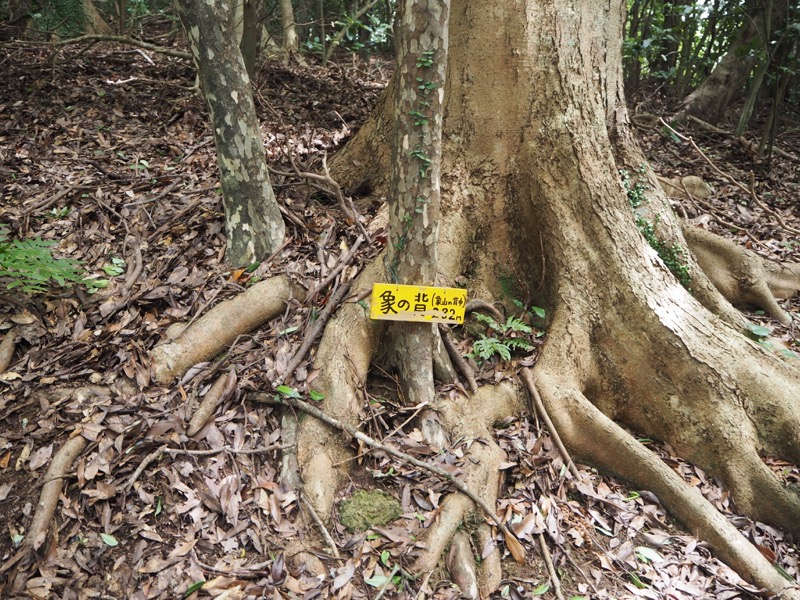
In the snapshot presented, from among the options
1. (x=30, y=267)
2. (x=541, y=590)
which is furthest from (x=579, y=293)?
(x=30, y=267)

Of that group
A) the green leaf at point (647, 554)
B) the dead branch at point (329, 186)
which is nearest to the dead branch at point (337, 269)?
the dead branch at point (329, 186)

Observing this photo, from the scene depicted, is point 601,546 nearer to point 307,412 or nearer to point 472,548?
point 472,548

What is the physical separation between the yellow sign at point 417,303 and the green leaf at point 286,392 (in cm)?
63

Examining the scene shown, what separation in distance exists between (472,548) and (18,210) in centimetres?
417

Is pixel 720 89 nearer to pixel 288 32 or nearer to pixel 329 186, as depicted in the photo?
pixel 288 32

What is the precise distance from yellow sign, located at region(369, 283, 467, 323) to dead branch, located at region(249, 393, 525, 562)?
635mm

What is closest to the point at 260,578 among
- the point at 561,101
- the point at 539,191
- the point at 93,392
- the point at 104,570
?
the point at 104,570

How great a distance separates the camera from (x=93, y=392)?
323 centimetres

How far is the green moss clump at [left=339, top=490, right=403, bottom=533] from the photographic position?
297 centimetres

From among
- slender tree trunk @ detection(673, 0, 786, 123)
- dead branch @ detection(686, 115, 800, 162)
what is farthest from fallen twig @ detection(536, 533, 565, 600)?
slender tree trunk @ detection(673, 0, 786, 123)

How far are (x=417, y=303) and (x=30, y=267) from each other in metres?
2.29

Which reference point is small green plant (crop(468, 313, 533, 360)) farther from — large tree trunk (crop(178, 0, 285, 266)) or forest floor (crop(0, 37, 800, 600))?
large tree trunk (crop(178, 0, 285, 266))

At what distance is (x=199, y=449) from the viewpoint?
3068 millimetres

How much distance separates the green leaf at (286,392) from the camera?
10.5 ft
